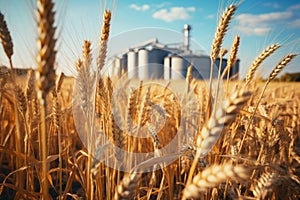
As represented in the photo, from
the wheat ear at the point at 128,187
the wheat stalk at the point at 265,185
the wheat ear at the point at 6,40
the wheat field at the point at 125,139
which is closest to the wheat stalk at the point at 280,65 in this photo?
the wheat field at the point at 125,139

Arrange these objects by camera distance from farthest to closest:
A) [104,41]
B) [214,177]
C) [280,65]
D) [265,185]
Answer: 1. [280,65]
2. [104,41]
3. [265,185]
4. [214,177]

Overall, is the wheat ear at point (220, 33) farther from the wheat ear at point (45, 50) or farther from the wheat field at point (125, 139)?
the wheat ear at point (45, 50)

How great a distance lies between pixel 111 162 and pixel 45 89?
23.7 inches

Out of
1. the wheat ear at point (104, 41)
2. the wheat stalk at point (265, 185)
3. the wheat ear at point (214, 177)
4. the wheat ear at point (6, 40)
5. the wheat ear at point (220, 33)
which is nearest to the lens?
the wheat ear at point (214, 177)

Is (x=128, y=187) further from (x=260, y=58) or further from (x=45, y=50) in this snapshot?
(x=260, y=58)

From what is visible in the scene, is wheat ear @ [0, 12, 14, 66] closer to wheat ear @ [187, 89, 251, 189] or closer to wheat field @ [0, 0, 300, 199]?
wheat field @ [0, 0, 300, 199]

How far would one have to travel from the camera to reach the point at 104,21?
1092mm

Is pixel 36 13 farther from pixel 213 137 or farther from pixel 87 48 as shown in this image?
pixel 213 137

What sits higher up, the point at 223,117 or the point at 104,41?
the point at 104,41

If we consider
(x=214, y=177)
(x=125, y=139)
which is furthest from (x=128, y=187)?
(x=125, y=139)

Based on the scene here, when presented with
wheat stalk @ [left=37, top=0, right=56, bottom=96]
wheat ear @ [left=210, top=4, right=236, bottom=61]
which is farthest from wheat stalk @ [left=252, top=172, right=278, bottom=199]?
wheat stalk @ [left=37, top=0, right=56, bottom=96]

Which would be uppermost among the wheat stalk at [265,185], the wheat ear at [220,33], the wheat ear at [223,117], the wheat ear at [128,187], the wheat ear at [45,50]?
the wheat ear at [220,33]

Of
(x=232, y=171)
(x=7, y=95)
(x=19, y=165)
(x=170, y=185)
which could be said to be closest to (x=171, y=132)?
(x=170, y=185)

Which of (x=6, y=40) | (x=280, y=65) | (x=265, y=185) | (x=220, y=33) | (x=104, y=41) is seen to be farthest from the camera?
(x=280, y=65)
